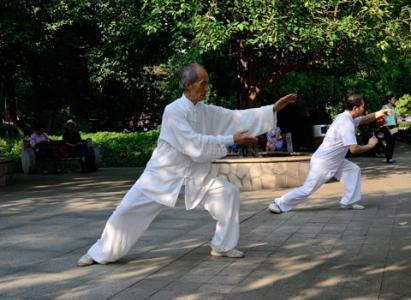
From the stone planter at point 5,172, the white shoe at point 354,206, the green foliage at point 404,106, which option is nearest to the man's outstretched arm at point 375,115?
the white shoe at point 354,206

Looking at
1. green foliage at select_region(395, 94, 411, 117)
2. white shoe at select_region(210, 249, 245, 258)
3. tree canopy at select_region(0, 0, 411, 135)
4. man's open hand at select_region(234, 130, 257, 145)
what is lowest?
white shoe at select_region(210, 249, 245, 258)

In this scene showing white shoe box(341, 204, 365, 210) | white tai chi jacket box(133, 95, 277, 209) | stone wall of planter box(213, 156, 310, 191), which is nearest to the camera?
white tai chi jacket box(133, 95, 277, 209)

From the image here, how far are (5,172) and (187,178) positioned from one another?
8.22 m

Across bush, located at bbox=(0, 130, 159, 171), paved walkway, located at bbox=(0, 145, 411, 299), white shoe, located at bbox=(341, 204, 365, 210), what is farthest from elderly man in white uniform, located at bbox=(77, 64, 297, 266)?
bush, located at bbox=(0, 130, 159, 171)

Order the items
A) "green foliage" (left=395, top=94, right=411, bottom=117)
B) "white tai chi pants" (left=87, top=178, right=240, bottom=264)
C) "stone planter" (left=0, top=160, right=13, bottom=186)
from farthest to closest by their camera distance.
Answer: "green foliage" (left=395, top=94, right=411, bottom=117) < "stone planter" (left=0, top=160, right=13, bottom=186) < "white tai chi pants" (left=87, top=178, right=240, bottom=264)

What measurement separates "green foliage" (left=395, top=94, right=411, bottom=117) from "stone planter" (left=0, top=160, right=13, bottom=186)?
23.7 meters

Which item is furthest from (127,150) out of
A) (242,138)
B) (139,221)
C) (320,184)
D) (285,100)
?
(242,138)

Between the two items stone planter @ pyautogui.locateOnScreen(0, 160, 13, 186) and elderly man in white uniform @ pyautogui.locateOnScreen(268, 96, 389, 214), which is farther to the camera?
stone planter @ pyautogui.locateOnScreen(0, 160, 13, 186)

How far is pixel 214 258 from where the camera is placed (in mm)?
5438

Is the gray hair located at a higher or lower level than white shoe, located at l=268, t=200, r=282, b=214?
higher

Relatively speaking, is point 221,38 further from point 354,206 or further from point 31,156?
point 31,156

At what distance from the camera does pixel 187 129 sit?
→ 512 cm

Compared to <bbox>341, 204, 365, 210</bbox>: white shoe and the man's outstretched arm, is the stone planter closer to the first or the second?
<bbox>341, 204, 365, 210</bbox>: white shoe

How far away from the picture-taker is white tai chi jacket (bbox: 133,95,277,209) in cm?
511
